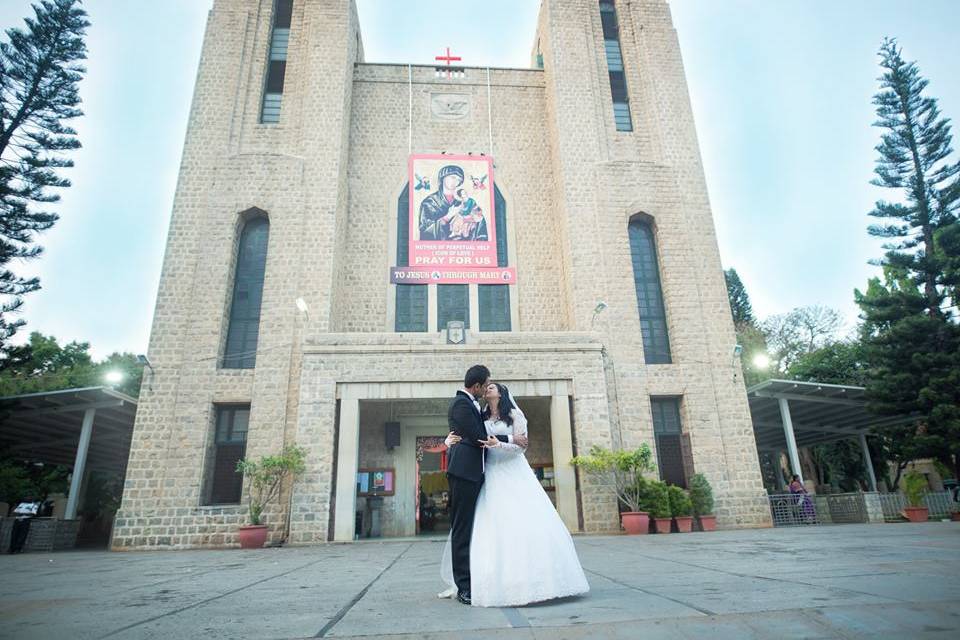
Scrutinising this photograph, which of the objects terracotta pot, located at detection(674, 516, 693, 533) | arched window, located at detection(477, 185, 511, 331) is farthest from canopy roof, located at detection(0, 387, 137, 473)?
terracotta pot, located at detection(674, 516, 693, 533)

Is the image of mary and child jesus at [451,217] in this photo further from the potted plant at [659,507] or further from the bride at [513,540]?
the bride at [513,540]

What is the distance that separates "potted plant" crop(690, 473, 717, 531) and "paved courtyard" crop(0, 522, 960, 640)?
6836 mm

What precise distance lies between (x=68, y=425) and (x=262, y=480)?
759 cm

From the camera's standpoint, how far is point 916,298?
15.2m

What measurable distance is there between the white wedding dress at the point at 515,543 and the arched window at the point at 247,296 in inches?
414

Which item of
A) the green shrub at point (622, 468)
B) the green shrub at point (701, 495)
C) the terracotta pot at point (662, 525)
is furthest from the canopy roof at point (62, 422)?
the green shrub at point (701, 495)

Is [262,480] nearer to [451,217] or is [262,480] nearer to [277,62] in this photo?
[451,217]

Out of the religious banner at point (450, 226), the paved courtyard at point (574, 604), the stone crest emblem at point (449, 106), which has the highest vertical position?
the stone crest emblem at point (449, 106)

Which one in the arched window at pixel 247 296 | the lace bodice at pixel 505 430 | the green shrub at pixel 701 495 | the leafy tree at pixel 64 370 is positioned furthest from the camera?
the leafy tree at pixel 64 370

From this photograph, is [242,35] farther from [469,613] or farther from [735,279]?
[735,279]

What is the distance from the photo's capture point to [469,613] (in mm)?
2637

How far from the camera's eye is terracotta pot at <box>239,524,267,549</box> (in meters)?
10.1

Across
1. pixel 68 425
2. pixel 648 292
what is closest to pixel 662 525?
pixel 648 292

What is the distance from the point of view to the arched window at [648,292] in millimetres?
13438
